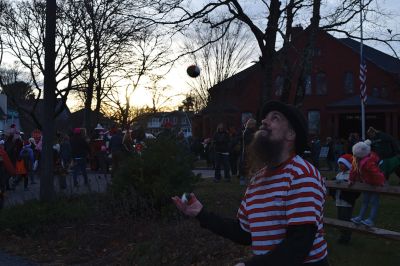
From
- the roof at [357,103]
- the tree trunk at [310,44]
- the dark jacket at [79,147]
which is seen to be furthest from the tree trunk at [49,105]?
the roof at [357,103]

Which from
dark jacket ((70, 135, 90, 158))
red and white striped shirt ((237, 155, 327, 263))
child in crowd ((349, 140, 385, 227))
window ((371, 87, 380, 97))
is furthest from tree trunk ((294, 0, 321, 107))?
window ((371, 87, 380, 97))

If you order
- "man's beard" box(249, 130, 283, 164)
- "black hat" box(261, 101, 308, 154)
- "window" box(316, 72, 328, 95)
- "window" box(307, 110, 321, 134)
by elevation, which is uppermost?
"window" box(316, 72, 328, 95)

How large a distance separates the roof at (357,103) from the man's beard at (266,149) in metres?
47.6

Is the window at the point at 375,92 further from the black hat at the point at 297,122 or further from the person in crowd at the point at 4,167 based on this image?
the black hat at the point at 297,122

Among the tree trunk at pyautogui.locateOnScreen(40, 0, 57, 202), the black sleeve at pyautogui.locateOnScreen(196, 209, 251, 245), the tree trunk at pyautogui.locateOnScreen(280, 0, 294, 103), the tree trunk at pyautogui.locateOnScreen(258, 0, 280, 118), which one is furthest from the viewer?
the tree trunk at pyautogui.locateOnScreen(258, 0, 280, 118)

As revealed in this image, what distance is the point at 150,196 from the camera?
30.7 feet

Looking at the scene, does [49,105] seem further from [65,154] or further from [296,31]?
[65,154]

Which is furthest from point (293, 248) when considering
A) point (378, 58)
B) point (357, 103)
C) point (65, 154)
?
point (378, 58)

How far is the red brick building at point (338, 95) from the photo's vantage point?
160ft

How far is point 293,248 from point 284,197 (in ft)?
0.75

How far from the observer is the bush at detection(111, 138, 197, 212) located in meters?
9.37

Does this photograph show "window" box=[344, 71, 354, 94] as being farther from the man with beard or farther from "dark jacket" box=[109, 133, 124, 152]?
the man with beard

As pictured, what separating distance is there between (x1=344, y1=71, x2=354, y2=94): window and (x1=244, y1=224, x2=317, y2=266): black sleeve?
51.4 metres

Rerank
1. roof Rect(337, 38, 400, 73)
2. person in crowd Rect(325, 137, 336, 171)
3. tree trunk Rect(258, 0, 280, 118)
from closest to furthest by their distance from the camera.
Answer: tree trunk Rect(258, 0, 280, 118), person in crowd Rect(325, 137, 336, 171), roof Rect(337, 38, 400, 73)
